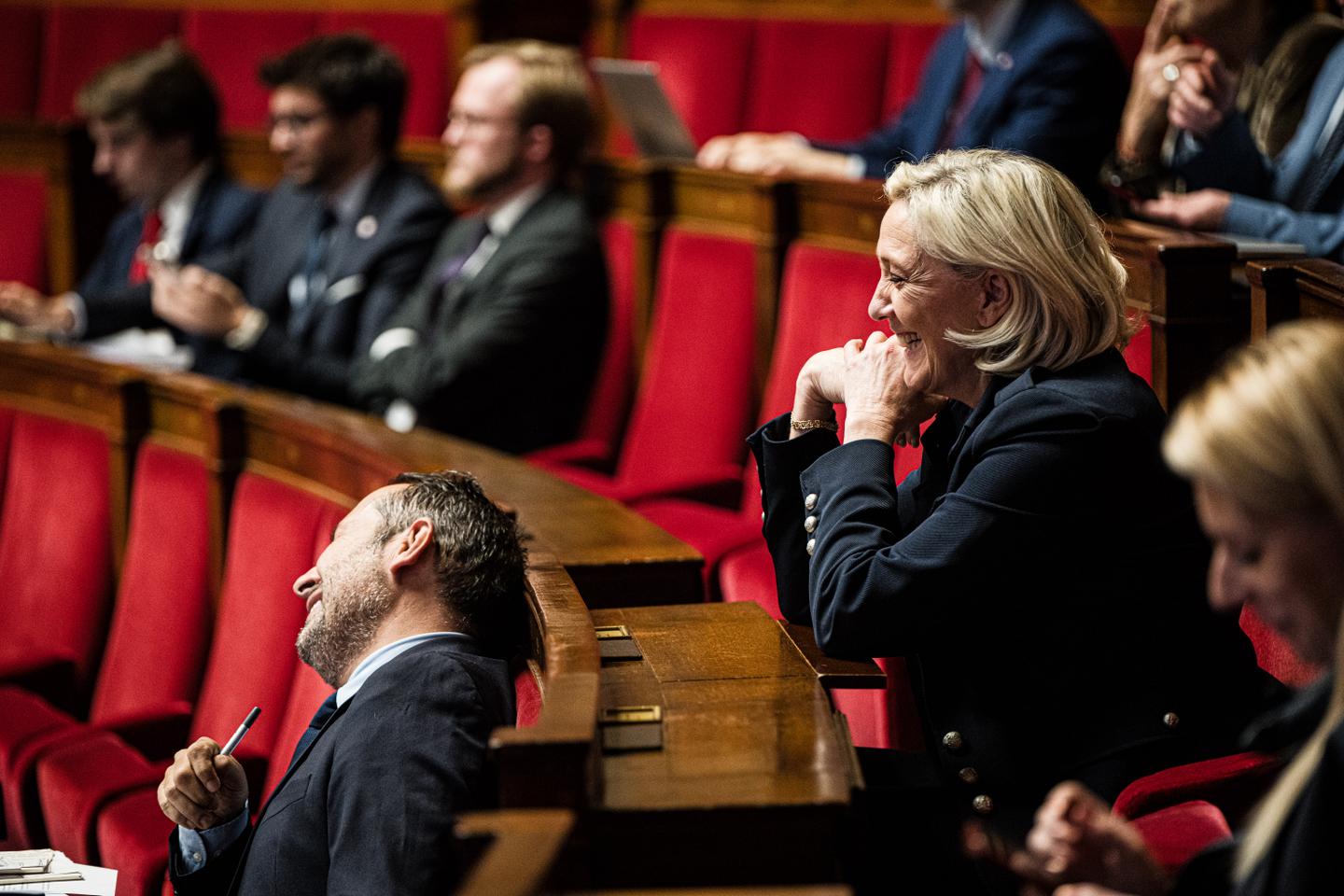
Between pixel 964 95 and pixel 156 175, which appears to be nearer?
pixel 964 95

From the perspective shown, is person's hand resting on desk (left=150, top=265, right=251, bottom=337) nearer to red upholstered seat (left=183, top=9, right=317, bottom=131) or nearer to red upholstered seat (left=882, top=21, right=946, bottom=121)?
red upholstered seat (left=183, top=9, right=317, bottom=131)

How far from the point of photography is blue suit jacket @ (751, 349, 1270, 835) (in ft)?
1.83

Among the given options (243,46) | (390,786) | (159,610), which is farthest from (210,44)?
(390,786)

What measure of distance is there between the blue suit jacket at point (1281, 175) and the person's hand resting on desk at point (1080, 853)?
497mm

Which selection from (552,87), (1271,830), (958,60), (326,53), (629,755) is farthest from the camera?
(326,53)

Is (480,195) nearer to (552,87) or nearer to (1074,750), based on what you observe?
(552,87)

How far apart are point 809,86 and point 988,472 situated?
3.30 ft

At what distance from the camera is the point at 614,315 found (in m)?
1.34

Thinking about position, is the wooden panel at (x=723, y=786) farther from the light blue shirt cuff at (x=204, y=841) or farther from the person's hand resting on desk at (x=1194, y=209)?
the person's hand resting on desk at (x=1194, y=209)

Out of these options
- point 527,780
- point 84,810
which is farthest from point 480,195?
point 527,780

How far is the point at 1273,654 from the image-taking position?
66cm

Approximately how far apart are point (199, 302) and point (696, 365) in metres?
0.40

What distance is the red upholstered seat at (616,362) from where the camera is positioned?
1.32m

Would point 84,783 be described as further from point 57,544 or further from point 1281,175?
point 1281,175
